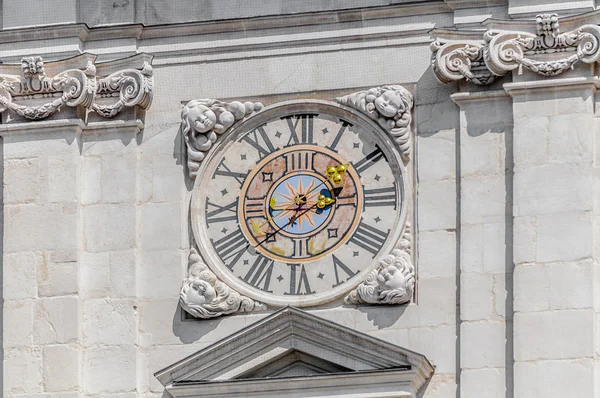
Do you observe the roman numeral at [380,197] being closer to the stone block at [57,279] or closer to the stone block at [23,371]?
the stone block at [57,279]

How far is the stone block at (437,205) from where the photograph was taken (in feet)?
75.2

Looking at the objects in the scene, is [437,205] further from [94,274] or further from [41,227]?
[41,227]

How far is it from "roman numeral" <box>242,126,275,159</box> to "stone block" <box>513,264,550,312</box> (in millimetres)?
2433

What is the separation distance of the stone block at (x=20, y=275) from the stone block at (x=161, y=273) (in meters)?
0.87

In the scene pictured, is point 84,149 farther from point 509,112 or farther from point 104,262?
point 509,112

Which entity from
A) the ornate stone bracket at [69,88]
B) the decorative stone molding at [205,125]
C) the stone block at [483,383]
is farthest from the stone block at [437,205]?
the ornate stone bracket at [69,88]

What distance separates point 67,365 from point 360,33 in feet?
11.9

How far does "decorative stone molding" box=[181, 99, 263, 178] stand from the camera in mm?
23531

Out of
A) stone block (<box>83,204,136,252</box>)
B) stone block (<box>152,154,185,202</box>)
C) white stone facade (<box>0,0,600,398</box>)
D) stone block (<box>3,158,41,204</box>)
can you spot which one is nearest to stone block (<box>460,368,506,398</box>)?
white stone facade (<box>0,0,600,398</box>)

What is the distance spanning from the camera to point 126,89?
2378 centimetres

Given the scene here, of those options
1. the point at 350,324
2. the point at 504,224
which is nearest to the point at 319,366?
the point at 350,324

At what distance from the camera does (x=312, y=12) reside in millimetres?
23594

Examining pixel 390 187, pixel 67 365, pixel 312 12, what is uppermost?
pixel 312 12

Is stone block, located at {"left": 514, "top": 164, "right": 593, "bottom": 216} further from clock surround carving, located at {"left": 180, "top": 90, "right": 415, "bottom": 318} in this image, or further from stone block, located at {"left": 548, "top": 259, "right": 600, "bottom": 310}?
clock surround carving, located at {"left": 180, "top": 90, "right": 415, "bottom": 318}
